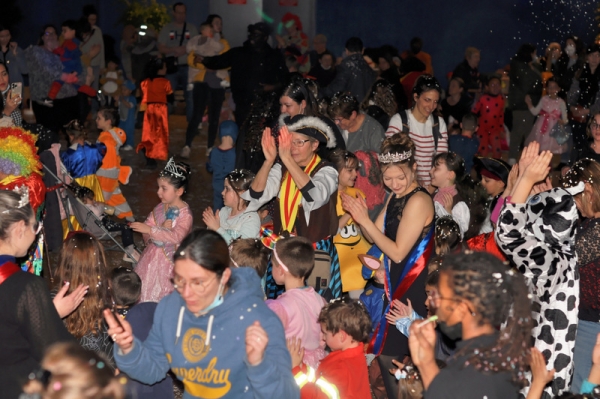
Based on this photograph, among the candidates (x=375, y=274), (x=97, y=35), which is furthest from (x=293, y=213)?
(x=97, y=35)

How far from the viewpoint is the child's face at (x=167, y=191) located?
5.87 metres

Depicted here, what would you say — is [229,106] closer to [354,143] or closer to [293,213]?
[354,143]

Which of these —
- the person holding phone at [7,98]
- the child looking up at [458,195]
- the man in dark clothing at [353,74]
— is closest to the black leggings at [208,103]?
the man in dark clothing at [353,74]

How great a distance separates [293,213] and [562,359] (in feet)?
6.95

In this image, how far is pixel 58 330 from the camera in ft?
10.8

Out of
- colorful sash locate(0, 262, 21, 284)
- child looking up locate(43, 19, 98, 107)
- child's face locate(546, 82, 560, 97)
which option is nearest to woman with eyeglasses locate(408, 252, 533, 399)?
colorful sash locate(0, 262, 21, 284)

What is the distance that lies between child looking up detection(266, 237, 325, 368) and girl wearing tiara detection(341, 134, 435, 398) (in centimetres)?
40

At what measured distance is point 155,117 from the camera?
12.3m

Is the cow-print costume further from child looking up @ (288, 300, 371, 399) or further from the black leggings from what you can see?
the black leggings

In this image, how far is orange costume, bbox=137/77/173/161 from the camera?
1220cm

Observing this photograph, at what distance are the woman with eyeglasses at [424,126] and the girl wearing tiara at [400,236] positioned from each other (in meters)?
2.76

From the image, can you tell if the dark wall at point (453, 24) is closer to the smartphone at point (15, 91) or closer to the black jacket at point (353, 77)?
the black jacket at point (353, 77)

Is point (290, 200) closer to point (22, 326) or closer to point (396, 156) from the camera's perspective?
point (396, 156)

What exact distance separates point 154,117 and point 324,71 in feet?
10.3
